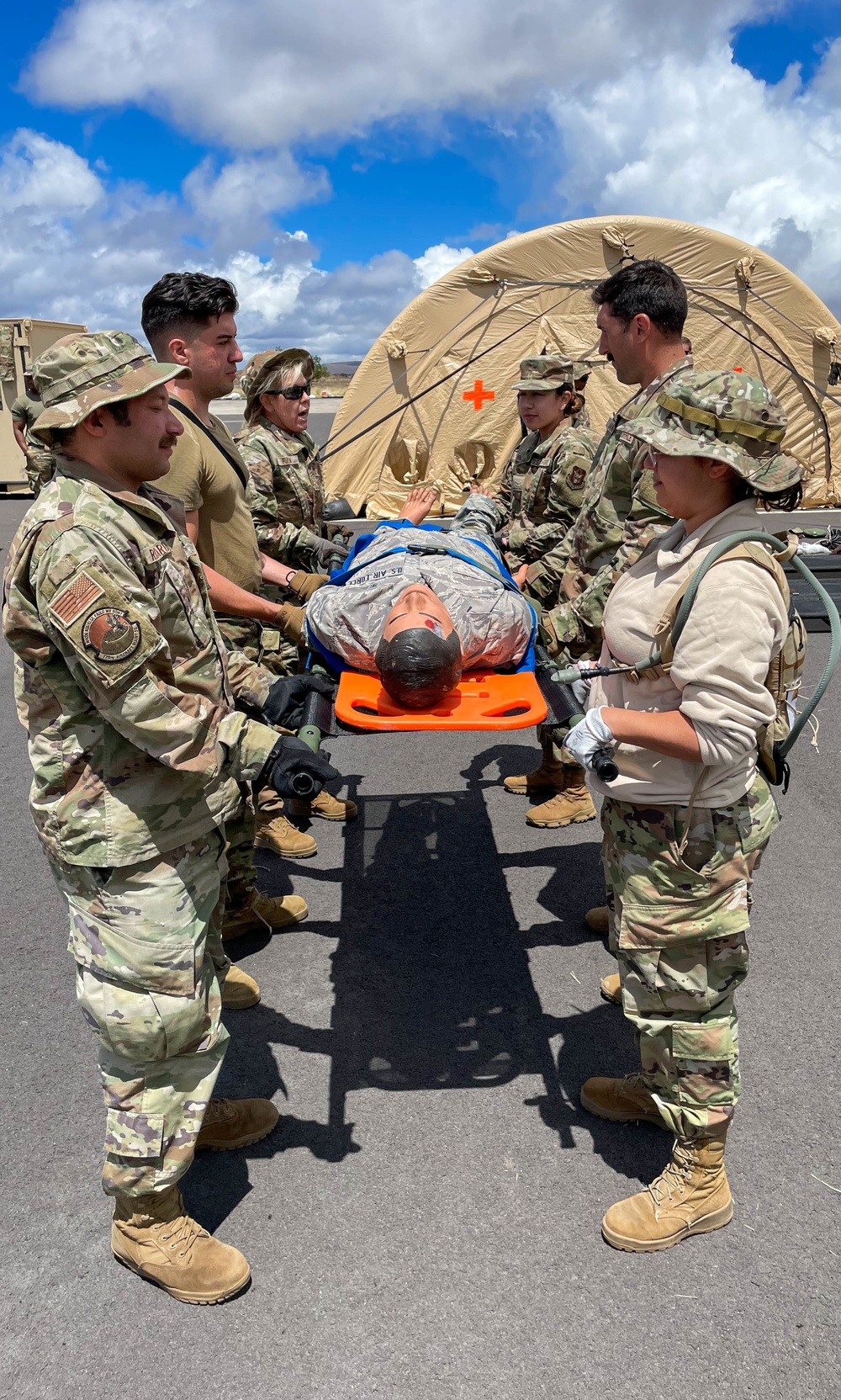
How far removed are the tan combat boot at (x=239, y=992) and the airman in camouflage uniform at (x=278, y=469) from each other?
2.05 m

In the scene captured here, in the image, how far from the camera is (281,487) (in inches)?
183

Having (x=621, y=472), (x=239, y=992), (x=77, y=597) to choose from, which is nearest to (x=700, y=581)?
(x=77, y=597)

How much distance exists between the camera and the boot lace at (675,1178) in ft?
7.55

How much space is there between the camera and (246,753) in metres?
2.24

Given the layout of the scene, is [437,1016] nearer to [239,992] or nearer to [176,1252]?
[239,992]

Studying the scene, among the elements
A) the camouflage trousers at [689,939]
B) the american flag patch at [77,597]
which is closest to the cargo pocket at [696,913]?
the camouflage trousers at [689,939]

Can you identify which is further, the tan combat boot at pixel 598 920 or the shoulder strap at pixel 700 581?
the tan combat boot at pixel 598 920

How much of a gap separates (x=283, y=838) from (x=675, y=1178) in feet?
8.47

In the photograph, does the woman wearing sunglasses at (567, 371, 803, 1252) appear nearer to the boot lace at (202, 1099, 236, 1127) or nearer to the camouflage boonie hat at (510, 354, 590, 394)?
the boot lace at (202, 1099, 236, 1127)

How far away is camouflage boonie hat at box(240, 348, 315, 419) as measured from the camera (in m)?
4.53

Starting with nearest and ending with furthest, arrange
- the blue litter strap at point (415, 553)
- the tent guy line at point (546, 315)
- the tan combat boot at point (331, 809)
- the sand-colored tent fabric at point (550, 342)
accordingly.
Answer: the blue litter strap at point (415, 553) < the tan combat boot at point (331, 809) < the sand-colored tent fabric at point (550, 342) < the tent guy line at point (546, 315)

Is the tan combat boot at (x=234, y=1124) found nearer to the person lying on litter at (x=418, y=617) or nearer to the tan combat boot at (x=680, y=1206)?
the tan combat boot at (x=680, y=1206)

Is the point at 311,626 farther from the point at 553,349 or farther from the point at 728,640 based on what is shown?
the point at 553,349

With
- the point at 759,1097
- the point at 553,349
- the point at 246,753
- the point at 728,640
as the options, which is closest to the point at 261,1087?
the point at 246,753
